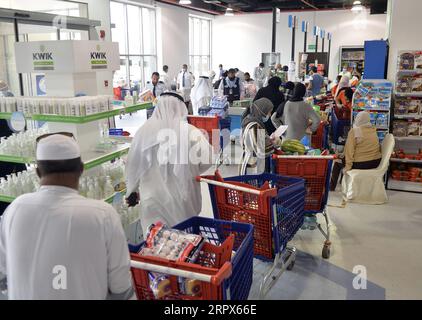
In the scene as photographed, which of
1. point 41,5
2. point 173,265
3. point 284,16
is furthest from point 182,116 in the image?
point 284,16

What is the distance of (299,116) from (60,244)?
5.18 m

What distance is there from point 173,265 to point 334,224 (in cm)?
376

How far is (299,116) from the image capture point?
20.7 feet

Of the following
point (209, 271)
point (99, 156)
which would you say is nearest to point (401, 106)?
point (99, 156)

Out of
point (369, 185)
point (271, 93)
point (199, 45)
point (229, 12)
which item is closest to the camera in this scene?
point (369, 185)

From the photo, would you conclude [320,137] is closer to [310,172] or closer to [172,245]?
[310,172]

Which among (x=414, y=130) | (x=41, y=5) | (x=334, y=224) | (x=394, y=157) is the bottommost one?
(x=334, y=224)

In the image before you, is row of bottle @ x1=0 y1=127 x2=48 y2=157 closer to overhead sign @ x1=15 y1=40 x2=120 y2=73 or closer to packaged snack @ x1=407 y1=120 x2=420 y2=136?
overhead sign @ x1=15 y1=40 x2=120 y2=73

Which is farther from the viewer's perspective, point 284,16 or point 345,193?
point 284,16

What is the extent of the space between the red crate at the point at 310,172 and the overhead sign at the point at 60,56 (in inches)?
80.8

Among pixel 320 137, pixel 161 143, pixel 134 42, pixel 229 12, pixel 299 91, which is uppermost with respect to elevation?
pixel 229 12

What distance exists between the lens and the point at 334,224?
5.27 metres

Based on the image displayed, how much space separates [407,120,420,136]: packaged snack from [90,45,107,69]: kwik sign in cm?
526
